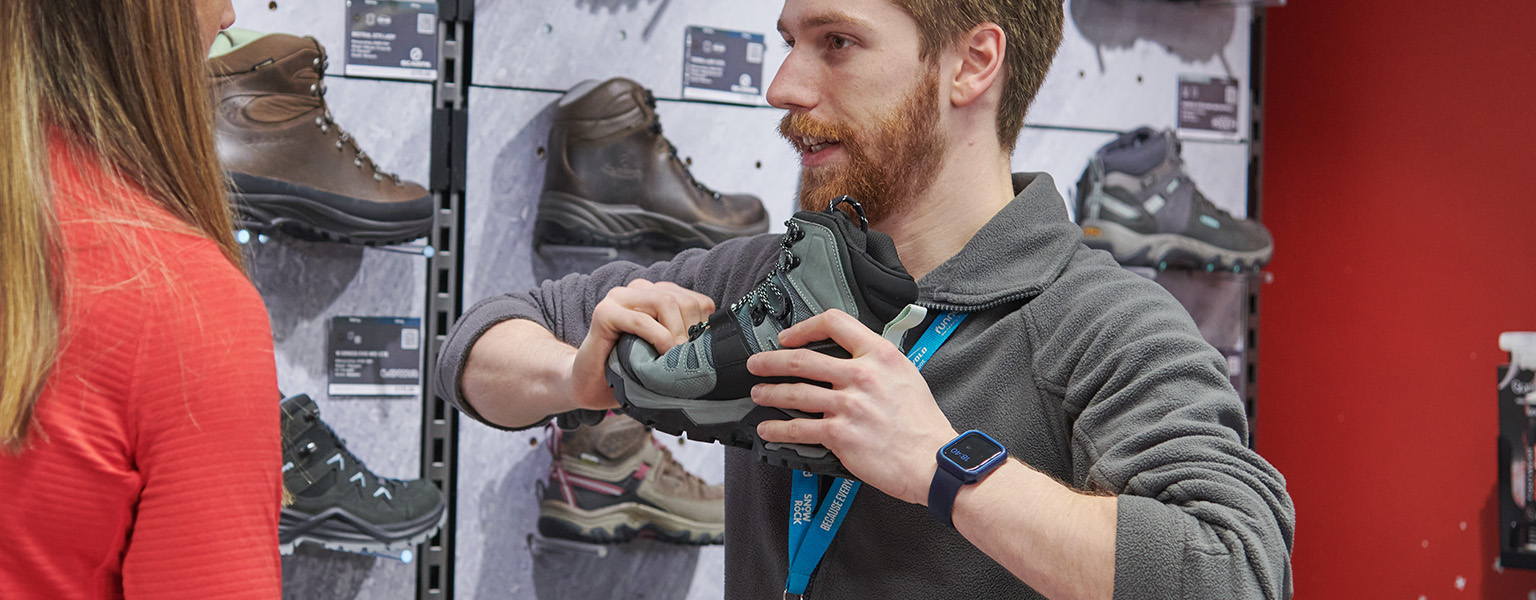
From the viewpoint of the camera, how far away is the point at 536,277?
8.92 feet

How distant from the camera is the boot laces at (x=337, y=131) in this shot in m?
2.45

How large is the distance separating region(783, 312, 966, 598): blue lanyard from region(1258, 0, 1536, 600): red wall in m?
2.20

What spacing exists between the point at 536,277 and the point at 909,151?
151cm

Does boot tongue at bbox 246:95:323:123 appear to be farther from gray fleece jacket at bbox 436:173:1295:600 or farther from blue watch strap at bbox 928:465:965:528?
blue watch strap at bbox 928:465:965:528

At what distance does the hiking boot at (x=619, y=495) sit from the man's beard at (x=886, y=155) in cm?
133

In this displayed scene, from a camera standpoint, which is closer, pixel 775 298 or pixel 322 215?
pixel 775 298

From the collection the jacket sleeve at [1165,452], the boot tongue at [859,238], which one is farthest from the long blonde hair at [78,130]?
the jacket sleeve at [1165,452]

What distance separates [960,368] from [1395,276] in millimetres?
2308

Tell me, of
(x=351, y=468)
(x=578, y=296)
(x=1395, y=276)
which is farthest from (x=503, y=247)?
(x=1395, y=276)

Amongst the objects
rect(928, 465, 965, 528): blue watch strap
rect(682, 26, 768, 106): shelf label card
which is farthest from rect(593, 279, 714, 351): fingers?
rect(682, 26, 768, 106): shelf label card

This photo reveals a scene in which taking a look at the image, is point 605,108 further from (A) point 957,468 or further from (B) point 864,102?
(A) point 957,468

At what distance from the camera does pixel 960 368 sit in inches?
51.5

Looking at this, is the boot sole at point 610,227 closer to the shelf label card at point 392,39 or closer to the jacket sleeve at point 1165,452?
the shelf label card at point 392,39

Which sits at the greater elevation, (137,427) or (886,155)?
(886,155)
